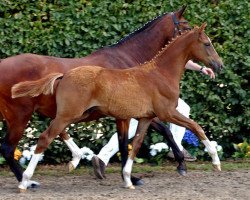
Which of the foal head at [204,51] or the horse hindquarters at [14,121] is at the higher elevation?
the foal head at [204,51]

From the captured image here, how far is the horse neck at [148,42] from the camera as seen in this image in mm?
8992

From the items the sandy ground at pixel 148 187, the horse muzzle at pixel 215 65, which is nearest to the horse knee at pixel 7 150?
the sandy ground at pixel 148 187

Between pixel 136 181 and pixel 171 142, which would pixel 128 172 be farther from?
pixel 171 142

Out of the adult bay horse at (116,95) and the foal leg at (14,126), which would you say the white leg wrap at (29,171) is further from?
the foal leg at (14,126)

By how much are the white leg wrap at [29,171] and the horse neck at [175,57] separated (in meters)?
1.55

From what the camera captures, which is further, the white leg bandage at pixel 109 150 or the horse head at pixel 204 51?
the white leg bandage at pixel 109 150

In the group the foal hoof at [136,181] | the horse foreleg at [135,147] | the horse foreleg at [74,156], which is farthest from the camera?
the horse foreleg at [74,156]

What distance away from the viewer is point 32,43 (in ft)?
31.9

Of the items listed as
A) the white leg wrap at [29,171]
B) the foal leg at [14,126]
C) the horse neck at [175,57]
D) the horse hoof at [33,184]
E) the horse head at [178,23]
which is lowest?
the horse hoof at [33,184]

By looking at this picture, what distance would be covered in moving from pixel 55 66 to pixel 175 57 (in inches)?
52.6

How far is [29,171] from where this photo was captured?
7.81 meters

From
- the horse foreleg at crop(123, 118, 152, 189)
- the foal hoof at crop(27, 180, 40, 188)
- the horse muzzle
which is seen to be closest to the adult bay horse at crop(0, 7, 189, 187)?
the foal hoof at crop(27, 180, 40, 188)

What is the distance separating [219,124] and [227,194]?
2.65 m

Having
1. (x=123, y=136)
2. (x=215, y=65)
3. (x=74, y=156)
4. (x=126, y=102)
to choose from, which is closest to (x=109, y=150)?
(x=74, y=156)
